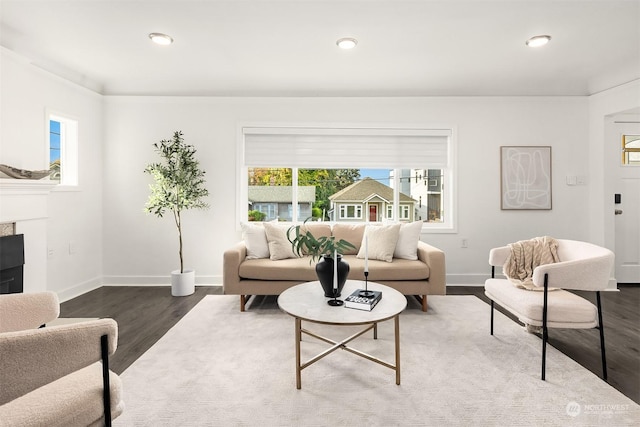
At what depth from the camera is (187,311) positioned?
3.34 meters

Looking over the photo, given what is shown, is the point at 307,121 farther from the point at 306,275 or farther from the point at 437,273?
the point at 437,273

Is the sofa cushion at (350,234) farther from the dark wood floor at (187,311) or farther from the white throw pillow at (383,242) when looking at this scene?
the dark wood floor at (187,311)

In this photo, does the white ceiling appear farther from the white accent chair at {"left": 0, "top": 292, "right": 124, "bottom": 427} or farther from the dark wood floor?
the dark wood floor

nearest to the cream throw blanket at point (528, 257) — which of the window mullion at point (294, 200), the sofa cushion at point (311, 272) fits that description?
the sofa cushion at point (311, 272)

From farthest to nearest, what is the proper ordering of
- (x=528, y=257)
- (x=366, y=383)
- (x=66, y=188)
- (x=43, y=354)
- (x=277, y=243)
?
1. (x=66, y=188)
2. (x=277, y=243)
3. (x=528, y=257)
4. (x=366, y=383)
5. (x=43, y=354)

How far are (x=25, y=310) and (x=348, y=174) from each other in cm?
353

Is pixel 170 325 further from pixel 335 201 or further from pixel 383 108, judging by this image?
pixel 383 108

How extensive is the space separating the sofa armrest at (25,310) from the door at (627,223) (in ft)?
18.8

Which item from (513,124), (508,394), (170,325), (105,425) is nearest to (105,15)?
(170,325)

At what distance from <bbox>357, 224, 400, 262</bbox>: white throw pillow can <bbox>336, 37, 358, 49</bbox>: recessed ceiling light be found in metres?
1.77

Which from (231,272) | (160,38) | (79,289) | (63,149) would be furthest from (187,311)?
(160,38)

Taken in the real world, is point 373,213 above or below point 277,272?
above

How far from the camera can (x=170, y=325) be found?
297 centimetres

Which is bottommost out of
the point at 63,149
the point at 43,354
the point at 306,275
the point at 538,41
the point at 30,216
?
the point at 306,275
